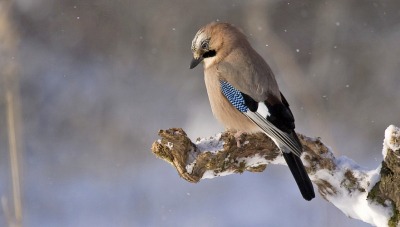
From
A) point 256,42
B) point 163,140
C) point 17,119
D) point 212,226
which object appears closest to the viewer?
point 163,140

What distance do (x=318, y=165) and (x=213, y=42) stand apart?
1007 mm

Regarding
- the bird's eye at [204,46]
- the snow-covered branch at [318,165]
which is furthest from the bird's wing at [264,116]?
the bird's eye at [204,46]

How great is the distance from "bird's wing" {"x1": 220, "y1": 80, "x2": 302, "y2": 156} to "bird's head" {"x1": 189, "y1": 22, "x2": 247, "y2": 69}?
8.3 inches

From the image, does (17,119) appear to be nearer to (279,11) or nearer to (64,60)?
(64,60)

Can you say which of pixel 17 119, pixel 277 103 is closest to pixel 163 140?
pixel 277 103

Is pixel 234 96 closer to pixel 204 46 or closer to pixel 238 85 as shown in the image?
pixel 238 85

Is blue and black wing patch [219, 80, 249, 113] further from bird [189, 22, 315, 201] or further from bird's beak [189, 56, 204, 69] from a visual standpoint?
bird's beak [189, 56, 204, 69]

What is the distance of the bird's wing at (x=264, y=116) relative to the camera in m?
A: 2.35

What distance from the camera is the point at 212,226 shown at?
4.34 metres

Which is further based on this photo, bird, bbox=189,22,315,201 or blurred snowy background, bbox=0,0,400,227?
blurred snowy background, bbox=0,0,400,227

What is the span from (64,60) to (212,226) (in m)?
3.04

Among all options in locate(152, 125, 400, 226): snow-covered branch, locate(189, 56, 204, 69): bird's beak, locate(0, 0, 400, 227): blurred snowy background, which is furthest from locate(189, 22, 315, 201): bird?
locate(0, 0, 400, 227): blurred snowy background

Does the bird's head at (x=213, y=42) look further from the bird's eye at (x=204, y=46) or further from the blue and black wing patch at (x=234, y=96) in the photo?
the blue and black wing patch at (x=234, y=96)

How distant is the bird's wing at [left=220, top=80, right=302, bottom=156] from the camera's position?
7.71 ft
